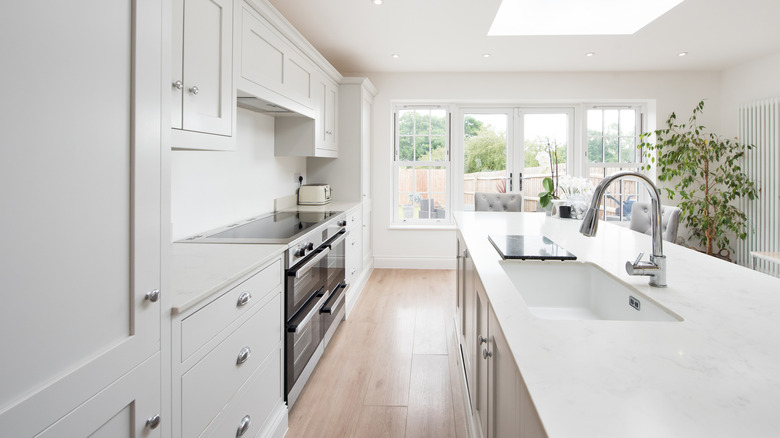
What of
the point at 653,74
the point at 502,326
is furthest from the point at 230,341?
the point at 653,74

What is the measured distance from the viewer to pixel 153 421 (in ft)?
3.24

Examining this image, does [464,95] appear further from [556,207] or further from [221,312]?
[221,312]

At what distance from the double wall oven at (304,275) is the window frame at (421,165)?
2254 mm

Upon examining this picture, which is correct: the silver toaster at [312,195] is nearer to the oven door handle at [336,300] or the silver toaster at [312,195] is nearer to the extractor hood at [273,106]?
the extractor hood at [273,106]

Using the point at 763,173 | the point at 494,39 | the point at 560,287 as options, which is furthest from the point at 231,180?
the point at 763,173

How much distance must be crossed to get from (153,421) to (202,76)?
4.37 ft

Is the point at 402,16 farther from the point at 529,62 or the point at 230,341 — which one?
the point at 230,341

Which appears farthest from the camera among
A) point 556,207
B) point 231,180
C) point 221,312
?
point 556,207

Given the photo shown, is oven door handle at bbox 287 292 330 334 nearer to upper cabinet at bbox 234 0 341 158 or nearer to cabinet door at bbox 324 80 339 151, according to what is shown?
upper cabinet at bbox 234 0 341 158

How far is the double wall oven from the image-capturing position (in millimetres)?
1939

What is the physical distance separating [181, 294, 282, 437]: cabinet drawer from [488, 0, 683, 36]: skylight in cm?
319

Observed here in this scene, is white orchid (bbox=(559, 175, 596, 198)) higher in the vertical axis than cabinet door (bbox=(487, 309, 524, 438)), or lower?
higher

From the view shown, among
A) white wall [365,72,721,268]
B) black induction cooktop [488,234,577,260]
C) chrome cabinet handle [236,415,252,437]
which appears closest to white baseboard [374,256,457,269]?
white wall [365,72,721,268]

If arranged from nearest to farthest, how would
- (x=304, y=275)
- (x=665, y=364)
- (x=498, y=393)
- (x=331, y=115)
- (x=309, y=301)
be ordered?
1. (x=665, y=364)
2. (x=498, y=393)
3. (x=304, y=275)
4. (x=309, y=301)
5. (x=331, y=115)
